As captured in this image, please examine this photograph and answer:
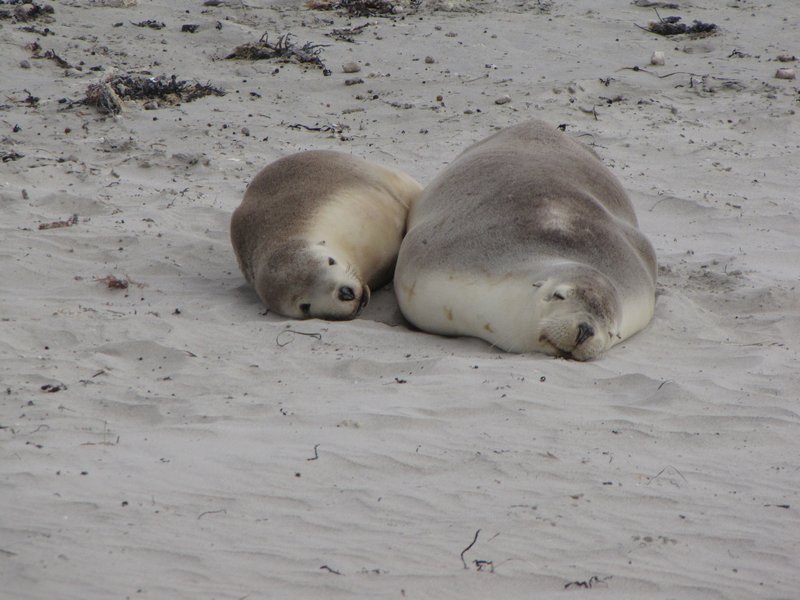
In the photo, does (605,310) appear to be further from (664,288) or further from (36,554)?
(36,554)

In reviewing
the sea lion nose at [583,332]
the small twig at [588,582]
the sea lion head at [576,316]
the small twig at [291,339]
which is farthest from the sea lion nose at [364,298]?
the small twig at [588,582]

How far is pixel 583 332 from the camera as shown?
18.3 ft

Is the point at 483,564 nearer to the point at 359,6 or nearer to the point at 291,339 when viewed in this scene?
the point at 291,339

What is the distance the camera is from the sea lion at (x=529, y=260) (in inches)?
224

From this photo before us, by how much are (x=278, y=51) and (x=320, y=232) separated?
17.5ft

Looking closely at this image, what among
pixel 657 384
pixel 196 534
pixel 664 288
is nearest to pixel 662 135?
pixel 664 288

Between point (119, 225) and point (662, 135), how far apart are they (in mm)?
4746

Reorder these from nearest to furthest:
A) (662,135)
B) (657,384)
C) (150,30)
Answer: (657,384)
(662,135)
(150,30)

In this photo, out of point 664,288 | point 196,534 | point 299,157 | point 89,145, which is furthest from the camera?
point 89,145

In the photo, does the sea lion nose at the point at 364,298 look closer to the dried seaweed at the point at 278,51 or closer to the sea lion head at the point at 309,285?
the sea lion head at the point at 309,285

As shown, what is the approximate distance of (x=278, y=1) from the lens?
13648mm

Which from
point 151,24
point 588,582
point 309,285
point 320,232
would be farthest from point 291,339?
point 151,24

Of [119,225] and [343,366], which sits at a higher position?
[343,366]

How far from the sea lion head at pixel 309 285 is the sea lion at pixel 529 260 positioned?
285 millimetres
